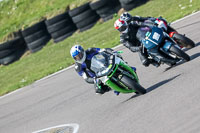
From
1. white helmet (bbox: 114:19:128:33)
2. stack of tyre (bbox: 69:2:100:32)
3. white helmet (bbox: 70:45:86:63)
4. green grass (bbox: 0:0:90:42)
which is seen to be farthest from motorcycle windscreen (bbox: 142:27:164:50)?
green grass (bbox: 0:0:90:42)

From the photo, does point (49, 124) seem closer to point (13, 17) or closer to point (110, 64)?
point (110, 64)

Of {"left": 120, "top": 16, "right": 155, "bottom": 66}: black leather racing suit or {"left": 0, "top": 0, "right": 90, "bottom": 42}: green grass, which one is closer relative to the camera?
{"left": 120, "top": 16, "right": 155, "bottom": 66}: black leather racing suit

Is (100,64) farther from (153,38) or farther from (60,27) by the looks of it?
(60,27)

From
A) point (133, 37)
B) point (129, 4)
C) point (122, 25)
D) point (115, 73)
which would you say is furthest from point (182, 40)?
point (129, 4)

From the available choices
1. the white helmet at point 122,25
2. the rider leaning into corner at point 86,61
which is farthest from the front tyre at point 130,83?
the white helmet at point 122,25

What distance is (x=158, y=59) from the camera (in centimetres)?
1017

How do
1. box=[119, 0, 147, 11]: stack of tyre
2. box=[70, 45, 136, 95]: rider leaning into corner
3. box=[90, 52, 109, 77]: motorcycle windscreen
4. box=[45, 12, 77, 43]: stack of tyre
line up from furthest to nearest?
box=[45, 12, 77, 43]: stack of tyre < box=[119, 0, 147, 11]: stack of tyre < box=[70, 45, 136, 95]: rider leaning into corner < box=[90, 52, 109, 77]: motorcycle windscreen

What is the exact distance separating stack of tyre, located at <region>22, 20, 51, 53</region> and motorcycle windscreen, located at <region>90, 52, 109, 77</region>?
44.9ft

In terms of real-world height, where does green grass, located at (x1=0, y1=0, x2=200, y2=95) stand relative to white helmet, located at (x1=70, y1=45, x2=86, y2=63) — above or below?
below

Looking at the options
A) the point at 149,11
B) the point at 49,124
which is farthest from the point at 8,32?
the point at 49,124

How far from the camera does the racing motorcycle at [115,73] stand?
902 cm

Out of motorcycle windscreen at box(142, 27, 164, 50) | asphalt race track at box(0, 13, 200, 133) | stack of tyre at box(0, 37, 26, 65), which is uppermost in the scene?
motorcycle windscreen at box(142, 27, 164, 50)

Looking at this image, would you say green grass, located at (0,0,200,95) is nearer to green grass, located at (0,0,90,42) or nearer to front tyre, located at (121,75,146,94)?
green grass, located at (0,0,90,42)

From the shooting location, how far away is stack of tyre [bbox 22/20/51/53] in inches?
890
